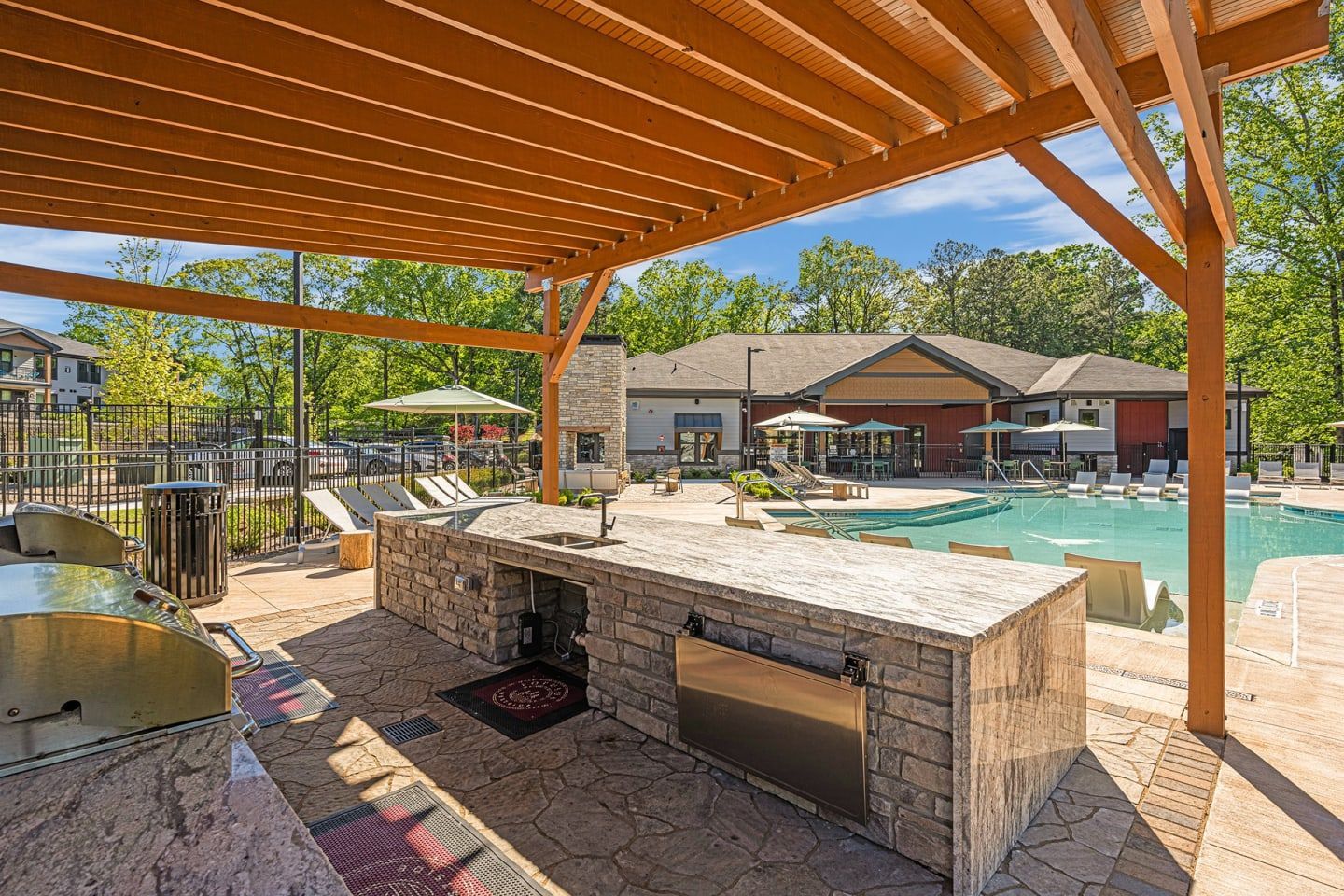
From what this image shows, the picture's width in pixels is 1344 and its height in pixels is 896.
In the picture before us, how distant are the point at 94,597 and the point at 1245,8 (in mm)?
4775

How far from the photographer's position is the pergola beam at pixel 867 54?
2.72 metres

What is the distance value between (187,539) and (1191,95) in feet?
25.4

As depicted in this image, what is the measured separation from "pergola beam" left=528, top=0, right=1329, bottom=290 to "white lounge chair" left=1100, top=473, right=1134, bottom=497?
15.6 m

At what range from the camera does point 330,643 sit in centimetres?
507

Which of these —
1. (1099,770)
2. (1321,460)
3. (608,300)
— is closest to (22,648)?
(1099,770)

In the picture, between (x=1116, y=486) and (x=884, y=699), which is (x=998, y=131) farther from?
(x=1116, y=486)

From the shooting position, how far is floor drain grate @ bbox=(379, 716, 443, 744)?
356 centimetres

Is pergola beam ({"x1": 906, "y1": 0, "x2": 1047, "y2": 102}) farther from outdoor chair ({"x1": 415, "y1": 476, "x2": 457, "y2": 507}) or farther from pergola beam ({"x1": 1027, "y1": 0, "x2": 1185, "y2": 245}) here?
outdoor chair ({"x1": 415, "y1": 476, "x2": 457, "y2": 507})

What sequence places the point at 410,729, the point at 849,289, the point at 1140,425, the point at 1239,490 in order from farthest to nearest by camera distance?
the point at 849,289
the point at 1140,425
the point at 1239,490
the point at 410,729

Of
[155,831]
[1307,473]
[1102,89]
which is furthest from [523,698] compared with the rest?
[1307,473]

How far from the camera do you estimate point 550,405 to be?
7.44 meters

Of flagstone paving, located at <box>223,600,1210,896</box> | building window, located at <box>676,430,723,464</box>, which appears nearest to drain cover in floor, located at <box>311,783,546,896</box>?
flagstone paving, located at <box>223,600,1210,896</box>

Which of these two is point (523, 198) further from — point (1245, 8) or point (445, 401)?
point (1245, 8)

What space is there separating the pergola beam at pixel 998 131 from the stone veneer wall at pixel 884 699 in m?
2.94
